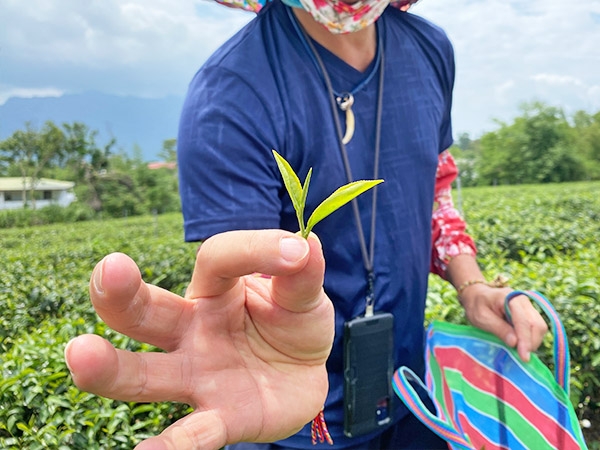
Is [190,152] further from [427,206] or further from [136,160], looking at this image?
[136,160]

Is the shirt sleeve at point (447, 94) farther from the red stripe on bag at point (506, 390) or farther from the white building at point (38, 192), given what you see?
the white building at point (38, 192)

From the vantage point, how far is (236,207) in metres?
1.00

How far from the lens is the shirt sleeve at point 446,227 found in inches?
60.5

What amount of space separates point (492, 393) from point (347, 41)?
3.24 ft

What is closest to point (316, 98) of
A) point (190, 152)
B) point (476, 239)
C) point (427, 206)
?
point (190, 152)

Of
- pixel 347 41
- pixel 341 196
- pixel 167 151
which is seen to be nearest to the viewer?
pixel 341 196

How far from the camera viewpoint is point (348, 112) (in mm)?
1188

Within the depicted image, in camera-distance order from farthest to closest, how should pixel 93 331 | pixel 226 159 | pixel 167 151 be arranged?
pixel 167 151 < pixel 93 331 < pixel 226 159

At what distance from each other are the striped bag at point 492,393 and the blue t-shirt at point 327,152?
4.4 inches

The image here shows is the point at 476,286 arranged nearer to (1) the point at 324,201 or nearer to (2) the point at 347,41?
(2) the point at 347,41

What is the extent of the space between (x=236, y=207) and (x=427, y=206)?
59 cm

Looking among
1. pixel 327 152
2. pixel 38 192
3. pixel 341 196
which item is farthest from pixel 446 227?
pixel 38 192

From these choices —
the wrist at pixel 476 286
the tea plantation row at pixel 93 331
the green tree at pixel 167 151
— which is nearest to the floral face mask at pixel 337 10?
the wrist at pixel 476 286

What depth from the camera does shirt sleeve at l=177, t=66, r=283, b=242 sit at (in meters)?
1.01
